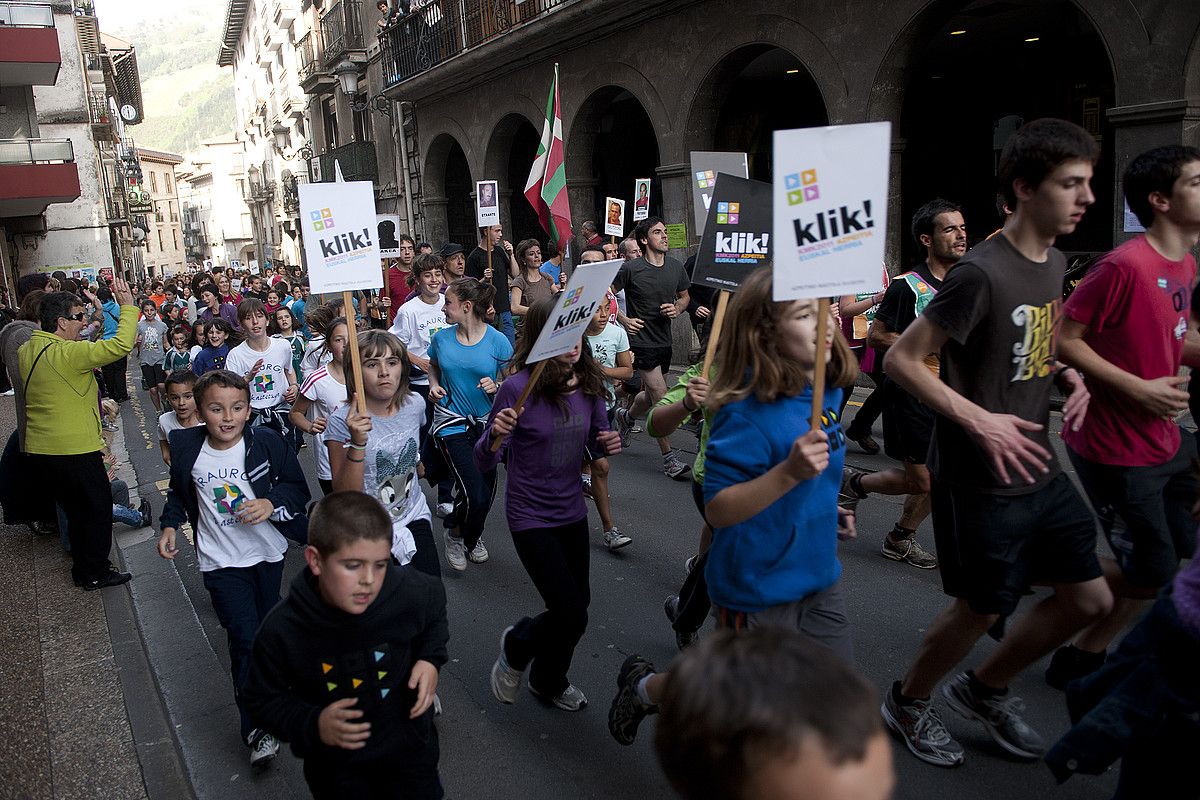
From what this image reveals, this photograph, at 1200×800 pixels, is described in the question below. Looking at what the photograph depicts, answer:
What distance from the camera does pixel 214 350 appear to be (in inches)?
343

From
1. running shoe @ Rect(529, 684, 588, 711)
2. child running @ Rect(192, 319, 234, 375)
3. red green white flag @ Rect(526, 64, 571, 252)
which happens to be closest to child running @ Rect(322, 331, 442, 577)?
running shoe @ Rect(529, 684, 588, 711)

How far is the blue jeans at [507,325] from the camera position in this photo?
10.4 m

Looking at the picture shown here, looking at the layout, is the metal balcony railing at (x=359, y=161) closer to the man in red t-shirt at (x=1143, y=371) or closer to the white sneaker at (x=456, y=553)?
the white sneaker at (x=456, y=553)

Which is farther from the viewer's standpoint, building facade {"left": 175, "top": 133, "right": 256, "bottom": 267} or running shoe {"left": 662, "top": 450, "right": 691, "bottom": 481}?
building facade {"left": 175, "top": 133, "right": 256, "bottom": 267}

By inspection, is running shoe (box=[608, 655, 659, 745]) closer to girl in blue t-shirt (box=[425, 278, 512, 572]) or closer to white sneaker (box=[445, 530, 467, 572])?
girl in blue t-shirt (box=[425, 278, 512, 572])

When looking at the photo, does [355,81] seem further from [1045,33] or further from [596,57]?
[1045,33]

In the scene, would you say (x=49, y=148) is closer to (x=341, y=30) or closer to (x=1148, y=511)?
(x=341, y=30)

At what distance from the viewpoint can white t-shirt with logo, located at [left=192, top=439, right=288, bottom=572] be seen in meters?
4.00

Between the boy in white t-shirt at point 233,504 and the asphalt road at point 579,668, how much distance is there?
1.95 feet

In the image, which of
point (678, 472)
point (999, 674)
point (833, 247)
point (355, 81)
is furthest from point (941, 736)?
point (355, 81)

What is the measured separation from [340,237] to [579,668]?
2.24 meters

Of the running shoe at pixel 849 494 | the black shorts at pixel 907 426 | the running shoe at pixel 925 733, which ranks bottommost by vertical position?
the running shoe at pixel 925 733

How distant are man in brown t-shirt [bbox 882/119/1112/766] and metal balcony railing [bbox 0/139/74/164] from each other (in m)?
27.0

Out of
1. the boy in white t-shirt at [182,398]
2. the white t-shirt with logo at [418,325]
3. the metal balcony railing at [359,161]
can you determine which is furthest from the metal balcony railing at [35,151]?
the boy in white t-shirt at [182,398]
